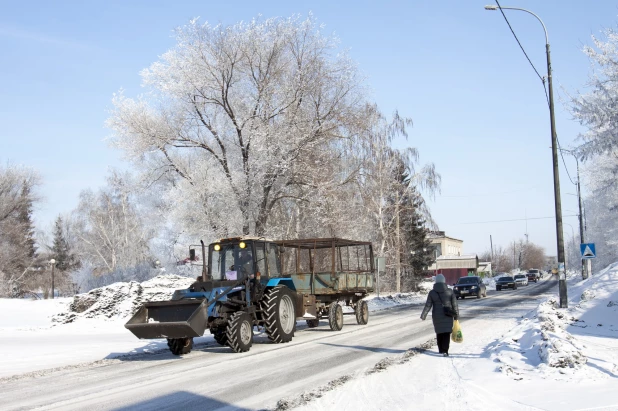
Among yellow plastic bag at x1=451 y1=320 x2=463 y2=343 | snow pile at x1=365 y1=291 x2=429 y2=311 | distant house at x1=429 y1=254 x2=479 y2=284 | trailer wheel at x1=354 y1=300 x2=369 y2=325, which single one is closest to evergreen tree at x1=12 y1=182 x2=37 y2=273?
snow pile at x1=365 y1=291 x2=429 y2=311

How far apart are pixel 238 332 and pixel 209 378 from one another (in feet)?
10.8

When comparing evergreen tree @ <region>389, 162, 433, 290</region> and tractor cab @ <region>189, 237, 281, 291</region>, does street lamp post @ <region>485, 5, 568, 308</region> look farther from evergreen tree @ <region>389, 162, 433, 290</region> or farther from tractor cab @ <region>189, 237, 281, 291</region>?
evergreen tree @ <region>389, 162, 433, 290</region>

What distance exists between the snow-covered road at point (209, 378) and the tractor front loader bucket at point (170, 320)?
620 millimetres

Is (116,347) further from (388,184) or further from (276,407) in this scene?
(388,184)

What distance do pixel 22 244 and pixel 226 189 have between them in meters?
27.2

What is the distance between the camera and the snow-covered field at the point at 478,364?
7852 mm

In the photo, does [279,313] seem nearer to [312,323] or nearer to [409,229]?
[312,323]

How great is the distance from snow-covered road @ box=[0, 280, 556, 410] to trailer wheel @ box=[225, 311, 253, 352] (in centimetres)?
22

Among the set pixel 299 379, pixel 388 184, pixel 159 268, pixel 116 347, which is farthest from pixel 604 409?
pixel 388 184

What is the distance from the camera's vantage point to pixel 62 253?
3078 inches

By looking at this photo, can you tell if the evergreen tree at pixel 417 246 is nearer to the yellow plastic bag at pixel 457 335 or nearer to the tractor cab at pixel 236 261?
the tractor cab at pixel 236 261

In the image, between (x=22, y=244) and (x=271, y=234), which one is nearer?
(x=271, y=234)

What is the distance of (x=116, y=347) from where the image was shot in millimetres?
16031

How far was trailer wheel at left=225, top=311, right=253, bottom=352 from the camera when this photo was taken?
13.7m
